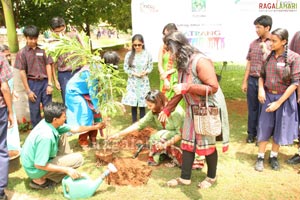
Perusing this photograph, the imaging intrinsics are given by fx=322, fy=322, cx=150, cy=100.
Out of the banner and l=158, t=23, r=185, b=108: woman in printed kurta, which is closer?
l=158, t=23, r=185, b=108: woman in printed kurta

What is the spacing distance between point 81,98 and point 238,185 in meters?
2.30

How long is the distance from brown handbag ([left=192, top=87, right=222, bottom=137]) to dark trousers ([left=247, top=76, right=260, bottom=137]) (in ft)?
5.82

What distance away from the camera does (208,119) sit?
125 inches

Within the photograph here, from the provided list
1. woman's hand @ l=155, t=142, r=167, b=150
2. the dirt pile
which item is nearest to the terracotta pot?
Result: the dirt pile

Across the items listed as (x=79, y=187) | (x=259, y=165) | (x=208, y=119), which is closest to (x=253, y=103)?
(x=259, y=165)

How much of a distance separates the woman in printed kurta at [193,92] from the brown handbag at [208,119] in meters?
0.06

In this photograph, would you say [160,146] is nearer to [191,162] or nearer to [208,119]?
[191,162]

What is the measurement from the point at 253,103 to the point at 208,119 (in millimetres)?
1963

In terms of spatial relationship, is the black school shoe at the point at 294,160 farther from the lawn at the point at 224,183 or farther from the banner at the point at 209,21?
the banner at the point at 209,21

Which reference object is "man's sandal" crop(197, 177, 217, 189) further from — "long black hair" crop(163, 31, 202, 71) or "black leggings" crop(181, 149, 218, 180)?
"long black hair" crop(163, 31, 202, 71)

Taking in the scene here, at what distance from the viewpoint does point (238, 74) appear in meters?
11.3

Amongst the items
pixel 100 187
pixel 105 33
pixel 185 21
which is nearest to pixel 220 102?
pixel 100 187

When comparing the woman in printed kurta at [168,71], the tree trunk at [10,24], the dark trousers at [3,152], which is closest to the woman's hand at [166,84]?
the woman in printed kurta at [168,71]

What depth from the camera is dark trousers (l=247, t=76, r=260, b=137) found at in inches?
187
